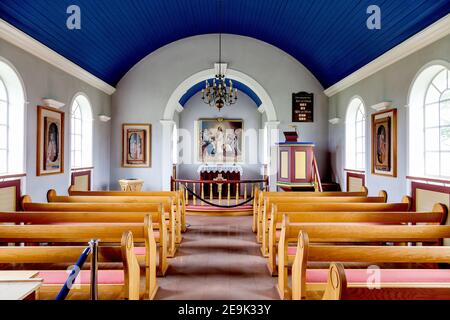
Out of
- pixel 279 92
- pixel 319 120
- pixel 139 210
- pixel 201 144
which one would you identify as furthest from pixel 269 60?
pixel 139 210

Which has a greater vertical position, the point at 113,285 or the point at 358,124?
the point at 358,124

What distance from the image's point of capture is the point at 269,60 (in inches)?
380

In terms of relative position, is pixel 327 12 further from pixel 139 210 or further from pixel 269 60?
pixel 139 210

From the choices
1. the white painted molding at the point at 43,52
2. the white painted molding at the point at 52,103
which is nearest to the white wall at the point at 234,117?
the white painted molding at the point at 43,52

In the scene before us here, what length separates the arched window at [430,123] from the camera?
17.3 ft

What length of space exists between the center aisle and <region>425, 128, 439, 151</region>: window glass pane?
3.16 meters

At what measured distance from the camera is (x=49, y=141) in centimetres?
635

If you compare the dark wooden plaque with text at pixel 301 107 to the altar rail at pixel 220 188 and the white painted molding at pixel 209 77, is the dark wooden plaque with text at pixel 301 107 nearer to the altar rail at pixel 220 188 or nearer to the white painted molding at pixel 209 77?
the white painted molding at pixel 209 77

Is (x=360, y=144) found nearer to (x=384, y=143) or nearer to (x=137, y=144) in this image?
(x=384, y=143)

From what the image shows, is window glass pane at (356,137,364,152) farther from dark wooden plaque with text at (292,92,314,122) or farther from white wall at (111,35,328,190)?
dark wooden plaque with text at (292,92,314,122)

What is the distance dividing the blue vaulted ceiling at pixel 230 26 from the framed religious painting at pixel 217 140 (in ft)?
15.9
